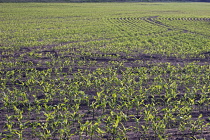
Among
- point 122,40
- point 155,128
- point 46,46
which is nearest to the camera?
point 155,128

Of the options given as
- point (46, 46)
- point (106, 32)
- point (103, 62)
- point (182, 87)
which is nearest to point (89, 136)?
point (182, 87)

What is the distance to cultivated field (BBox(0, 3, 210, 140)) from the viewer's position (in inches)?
298

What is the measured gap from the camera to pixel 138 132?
7.69 meters

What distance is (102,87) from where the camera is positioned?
36.7 feet

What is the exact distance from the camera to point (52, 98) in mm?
9516

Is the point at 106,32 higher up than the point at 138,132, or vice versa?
the point at 106,32

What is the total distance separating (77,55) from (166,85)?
27.1 ft

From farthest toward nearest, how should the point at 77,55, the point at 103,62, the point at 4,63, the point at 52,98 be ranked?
the point at 77,55, the point at 103,62, the point at 4,63, the point at 52,98

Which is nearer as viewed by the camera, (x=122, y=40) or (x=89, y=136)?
(x=89, y=136)

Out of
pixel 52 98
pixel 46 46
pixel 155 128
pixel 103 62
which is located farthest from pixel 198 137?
pixel 46 46

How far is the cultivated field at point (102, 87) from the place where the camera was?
7.57 metres

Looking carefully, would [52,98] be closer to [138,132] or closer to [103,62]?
[138,132]

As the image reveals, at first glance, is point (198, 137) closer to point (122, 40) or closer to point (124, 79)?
point (124, 79)

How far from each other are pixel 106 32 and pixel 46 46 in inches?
357
